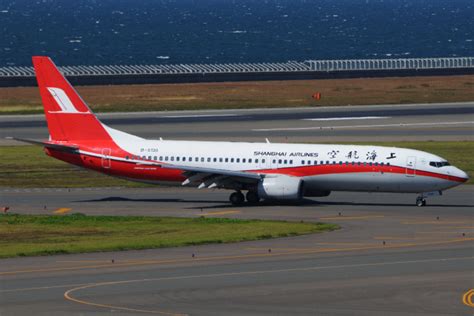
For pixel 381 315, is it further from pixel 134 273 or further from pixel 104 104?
pixel 104 104

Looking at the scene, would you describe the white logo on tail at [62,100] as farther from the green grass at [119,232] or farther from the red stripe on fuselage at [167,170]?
the green grass at [119,232]

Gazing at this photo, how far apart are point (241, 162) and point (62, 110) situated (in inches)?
479

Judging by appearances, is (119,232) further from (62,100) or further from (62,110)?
(62,100)

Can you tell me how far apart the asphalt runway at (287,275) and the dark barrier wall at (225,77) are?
8596cm

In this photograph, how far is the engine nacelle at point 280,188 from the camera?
70.9 m

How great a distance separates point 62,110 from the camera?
76312mm

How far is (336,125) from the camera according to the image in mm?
115625

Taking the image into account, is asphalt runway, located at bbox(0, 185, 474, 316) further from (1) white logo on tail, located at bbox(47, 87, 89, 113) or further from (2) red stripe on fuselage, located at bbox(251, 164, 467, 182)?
(1) white logo on tail, located at bbox(47, 87, 89, 113)

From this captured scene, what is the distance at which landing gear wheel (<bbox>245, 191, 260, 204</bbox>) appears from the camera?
72750mm

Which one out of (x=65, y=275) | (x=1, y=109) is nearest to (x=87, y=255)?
(x=65, y=275)

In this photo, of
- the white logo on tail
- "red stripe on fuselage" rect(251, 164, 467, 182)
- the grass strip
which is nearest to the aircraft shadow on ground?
"red stripe on fuselage" rect(251, 164, 467, 182)

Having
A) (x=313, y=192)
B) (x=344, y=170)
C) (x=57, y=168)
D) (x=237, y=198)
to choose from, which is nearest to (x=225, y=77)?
(x=57, y=168)

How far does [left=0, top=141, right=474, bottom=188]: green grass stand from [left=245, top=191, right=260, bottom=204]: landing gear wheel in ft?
39.3

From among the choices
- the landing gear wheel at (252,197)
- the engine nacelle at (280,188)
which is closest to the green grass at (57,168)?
the landing gear wheel at (252,197)
